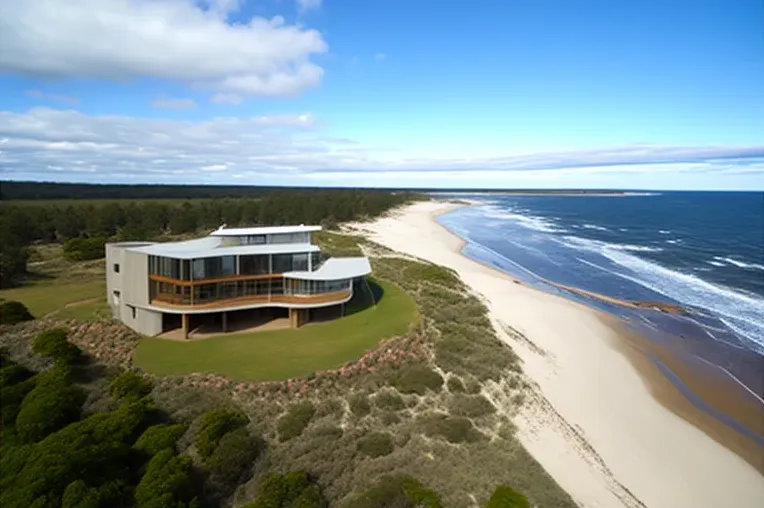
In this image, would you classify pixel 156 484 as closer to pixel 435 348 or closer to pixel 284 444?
pixel 284 444

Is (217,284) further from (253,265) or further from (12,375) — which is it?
(12,375)

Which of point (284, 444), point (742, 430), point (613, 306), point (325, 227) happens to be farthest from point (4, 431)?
point (325, 227)

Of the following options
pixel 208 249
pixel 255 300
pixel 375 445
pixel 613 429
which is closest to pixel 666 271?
pixel 613 429

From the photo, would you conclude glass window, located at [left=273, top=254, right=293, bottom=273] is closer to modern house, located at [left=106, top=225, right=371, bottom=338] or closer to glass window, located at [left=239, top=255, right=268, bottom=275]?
modern house, located at [left=106, top=225, right=371, bottom=338]

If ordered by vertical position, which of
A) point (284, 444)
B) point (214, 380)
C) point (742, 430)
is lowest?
point (742, 430)

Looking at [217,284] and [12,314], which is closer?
[12,314]

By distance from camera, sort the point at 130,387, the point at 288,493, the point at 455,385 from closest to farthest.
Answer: the point at 288,493 → the point at 130,387 → the point at 455,385
